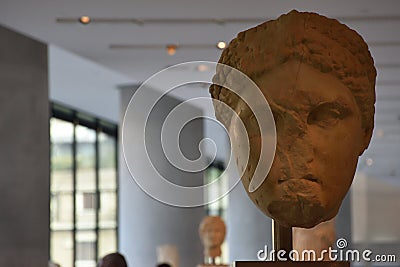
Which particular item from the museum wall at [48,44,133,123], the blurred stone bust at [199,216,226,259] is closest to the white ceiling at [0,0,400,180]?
the museum wall at [48,44,133,123]

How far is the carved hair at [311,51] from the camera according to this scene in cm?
333

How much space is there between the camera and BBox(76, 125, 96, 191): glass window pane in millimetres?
24703

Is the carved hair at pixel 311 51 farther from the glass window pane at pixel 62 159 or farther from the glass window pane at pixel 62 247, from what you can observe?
the glass window pane at pixel 62 159

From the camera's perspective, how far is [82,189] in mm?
24688

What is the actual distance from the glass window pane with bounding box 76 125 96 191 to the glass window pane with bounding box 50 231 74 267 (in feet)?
4.13

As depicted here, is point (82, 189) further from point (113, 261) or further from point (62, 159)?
point (113, 261)

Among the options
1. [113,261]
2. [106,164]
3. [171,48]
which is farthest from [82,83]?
[113,261]

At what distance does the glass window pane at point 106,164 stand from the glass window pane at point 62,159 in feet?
3.30

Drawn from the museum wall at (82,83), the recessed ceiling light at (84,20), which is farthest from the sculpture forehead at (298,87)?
the museum wall at (82,83)

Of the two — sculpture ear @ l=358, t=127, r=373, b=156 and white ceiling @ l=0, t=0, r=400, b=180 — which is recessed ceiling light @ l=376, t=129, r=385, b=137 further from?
sculpture ear @ l=358, t=127, r=373, b=156

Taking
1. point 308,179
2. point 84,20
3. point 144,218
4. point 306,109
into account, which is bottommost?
point 308,179

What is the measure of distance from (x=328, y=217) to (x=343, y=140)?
26cm

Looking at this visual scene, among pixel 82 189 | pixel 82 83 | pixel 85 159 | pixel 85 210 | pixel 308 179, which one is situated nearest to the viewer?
pixel 308 179

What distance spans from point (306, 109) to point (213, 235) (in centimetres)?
1007
